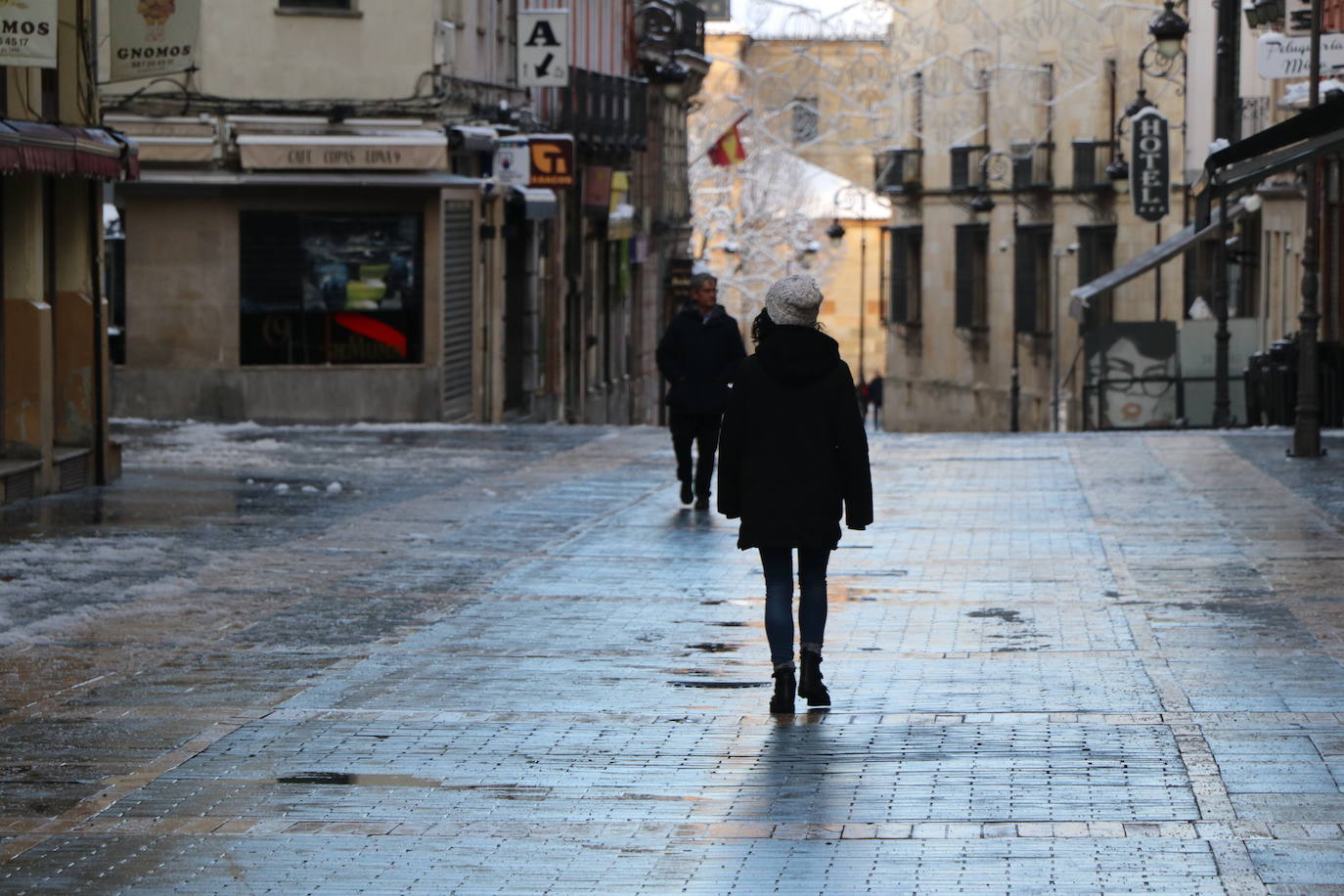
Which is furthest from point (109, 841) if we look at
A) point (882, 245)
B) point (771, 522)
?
point (882, 245)

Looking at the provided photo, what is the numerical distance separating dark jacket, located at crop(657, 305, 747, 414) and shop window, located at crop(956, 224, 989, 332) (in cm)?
3985

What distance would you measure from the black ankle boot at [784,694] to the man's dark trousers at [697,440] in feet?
24.9

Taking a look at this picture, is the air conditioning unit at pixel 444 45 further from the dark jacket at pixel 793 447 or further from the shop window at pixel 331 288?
the dark jacket at pixel 793 447

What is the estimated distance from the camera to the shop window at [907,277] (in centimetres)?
6075

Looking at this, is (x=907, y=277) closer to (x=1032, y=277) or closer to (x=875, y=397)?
(x=875, y=397)

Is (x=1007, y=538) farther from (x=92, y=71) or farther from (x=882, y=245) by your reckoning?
(x=882, y=245)

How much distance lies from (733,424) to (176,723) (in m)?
2.38

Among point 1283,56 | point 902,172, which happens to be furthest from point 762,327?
point 902,172

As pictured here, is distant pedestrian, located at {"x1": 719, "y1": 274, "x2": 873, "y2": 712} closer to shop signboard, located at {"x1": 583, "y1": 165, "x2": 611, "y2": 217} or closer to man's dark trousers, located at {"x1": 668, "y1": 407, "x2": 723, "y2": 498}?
man's dark trousers, located at {"x1": 668, "y1": 407, "x2": 723, "y2": 498}

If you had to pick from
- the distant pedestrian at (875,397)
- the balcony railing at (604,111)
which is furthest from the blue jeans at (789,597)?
the distant pedestrian at (875,397)

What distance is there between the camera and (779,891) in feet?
21.7

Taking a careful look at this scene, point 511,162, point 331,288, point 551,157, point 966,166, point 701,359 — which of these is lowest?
point 701,359

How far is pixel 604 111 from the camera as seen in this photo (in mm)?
40688

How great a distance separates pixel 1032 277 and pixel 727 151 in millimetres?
8031
